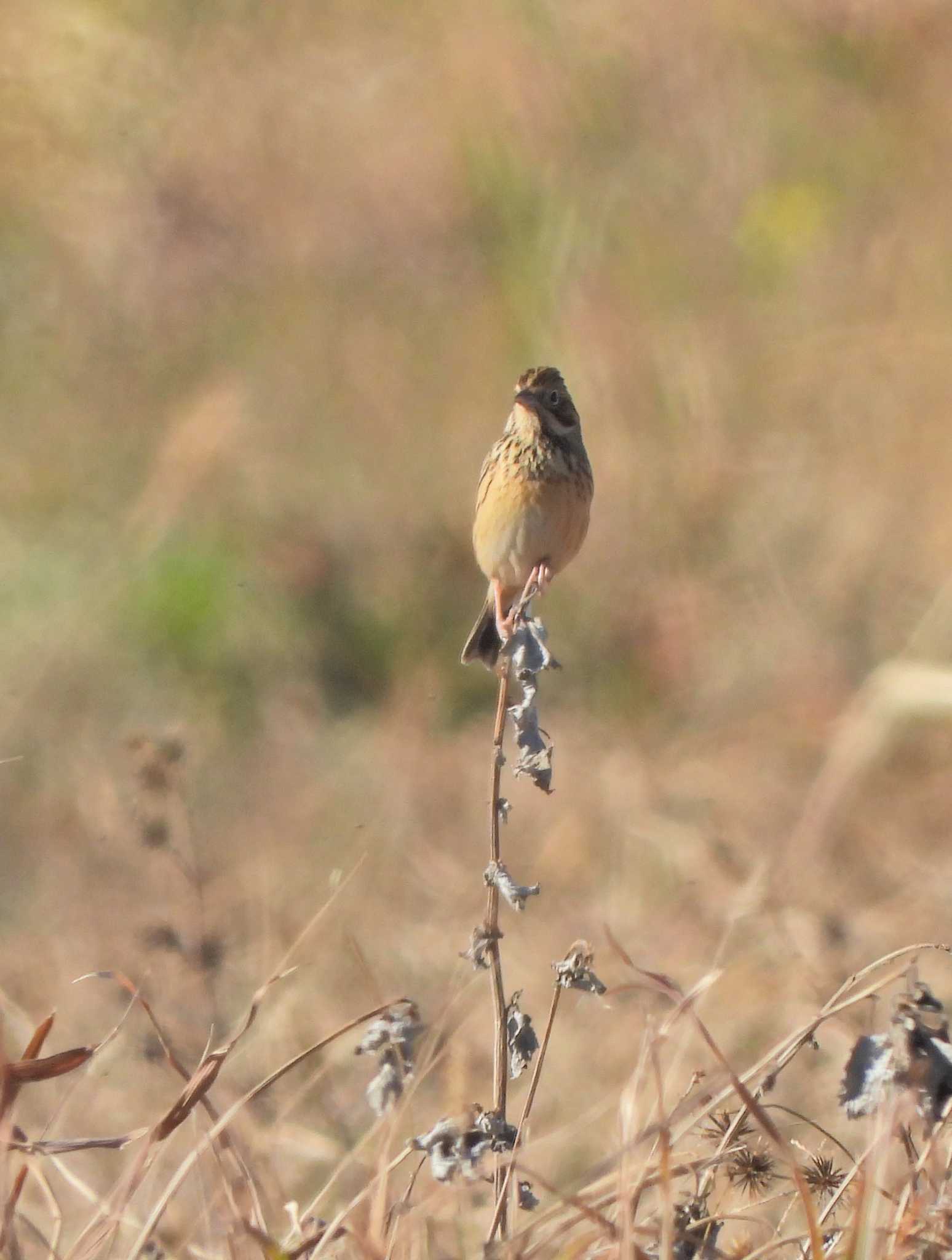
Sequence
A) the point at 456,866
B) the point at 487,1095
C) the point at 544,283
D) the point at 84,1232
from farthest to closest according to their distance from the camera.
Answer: the point at 544,283 → the point at 456,866 → the point at 487,1095 → the point at 84,1232

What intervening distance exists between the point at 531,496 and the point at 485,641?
0.50 meters

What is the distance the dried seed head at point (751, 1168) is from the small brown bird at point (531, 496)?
198 centimetres

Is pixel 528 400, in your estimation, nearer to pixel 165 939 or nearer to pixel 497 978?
pixel 165 939

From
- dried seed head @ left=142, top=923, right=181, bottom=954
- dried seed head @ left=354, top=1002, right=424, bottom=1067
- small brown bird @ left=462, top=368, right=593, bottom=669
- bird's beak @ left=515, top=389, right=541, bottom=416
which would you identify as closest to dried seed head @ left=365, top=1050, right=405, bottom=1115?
dried seed head @ left=354, top=1002, right=424, bottom=1067

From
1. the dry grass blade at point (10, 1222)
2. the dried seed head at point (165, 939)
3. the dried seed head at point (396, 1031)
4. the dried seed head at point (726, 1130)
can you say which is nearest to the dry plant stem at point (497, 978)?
the dried seed head at point (396, 1031)

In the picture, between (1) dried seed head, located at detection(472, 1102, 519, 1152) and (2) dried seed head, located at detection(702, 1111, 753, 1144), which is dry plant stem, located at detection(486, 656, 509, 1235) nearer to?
(1) dried seed head, located at detection(472, 1102, 519, 1152)

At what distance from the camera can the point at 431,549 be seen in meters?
8.00

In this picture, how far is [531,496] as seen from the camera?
458 centimetres

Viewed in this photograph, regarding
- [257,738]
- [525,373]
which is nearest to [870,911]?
[525,373]

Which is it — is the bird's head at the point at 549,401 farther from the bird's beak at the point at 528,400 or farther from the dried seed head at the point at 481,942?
the dried seed head at the point at 481,942

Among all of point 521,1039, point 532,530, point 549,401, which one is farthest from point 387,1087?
point 549,401

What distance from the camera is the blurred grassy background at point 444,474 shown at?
5.73 m

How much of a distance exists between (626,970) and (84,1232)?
2785 millimetres

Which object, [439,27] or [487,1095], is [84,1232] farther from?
[439,27]
